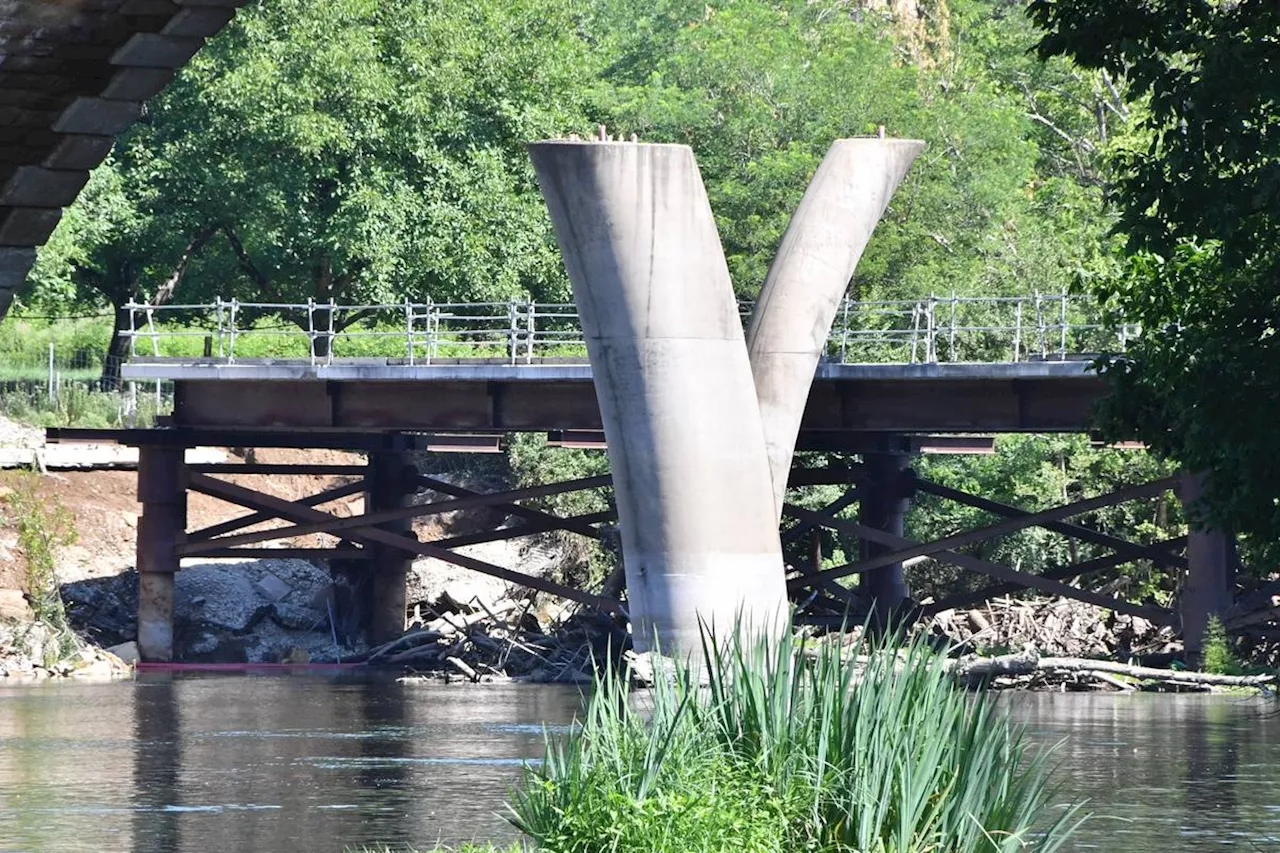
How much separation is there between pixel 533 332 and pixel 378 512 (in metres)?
5.24

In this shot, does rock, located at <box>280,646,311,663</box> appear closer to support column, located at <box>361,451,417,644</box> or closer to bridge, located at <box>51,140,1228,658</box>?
support column, located at <box>361,451,417,644</box>

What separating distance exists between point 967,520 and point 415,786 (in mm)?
30646

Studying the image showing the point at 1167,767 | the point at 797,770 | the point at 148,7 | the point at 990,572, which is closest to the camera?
the point at 148,7

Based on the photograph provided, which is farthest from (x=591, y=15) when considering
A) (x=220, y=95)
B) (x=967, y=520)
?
(x=967, y=520)

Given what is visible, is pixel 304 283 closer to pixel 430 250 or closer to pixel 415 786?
pixel 430 250

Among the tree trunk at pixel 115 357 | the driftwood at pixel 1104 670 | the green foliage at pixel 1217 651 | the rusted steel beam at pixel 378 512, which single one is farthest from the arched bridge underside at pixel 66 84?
the tree trunk at pixel 115 357

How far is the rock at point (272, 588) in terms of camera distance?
46.1 metres

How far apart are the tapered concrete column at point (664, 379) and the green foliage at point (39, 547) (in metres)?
15.8

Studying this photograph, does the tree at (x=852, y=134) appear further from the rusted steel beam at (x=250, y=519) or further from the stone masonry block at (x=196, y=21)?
the stone masonry block at (x=196, y=21)

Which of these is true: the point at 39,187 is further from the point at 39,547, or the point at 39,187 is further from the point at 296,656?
the point at 296,656

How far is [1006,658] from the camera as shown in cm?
3506

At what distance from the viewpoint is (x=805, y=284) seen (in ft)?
101

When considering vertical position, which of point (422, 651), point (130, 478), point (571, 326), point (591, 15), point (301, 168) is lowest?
point (422, 651)

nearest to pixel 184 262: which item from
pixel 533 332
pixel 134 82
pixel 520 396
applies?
pixel 520 396
